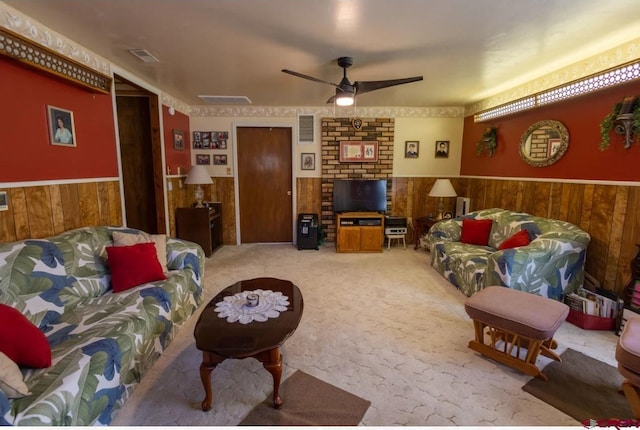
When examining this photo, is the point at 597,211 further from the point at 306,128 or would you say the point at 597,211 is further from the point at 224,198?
the point at 224,198

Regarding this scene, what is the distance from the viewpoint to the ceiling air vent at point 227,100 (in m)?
4.39

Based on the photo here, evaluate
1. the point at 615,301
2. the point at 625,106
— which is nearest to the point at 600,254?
the point at 615,301

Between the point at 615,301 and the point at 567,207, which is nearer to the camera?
the point at 615,301

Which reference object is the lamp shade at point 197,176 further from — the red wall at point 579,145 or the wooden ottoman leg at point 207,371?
the red wall at point 579,145

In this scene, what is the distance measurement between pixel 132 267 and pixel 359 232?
3.25 meters

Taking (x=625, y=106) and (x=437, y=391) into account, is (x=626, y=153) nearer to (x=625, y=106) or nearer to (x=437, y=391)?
(x=625, y=106)

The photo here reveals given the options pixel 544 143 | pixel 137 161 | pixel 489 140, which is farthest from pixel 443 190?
pixel 137 161

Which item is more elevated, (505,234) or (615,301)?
(505,234)

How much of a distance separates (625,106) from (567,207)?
1046 mm

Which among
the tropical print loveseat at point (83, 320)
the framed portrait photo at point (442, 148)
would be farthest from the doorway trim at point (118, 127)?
the framed portrait photo at point (442, 148)

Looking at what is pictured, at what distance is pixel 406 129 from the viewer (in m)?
5.18

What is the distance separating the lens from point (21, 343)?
1.37 metres

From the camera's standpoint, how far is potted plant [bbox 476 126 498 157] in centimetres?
425

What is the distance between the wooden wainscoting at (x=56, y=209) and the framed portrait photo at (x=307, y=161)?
2817 mm
